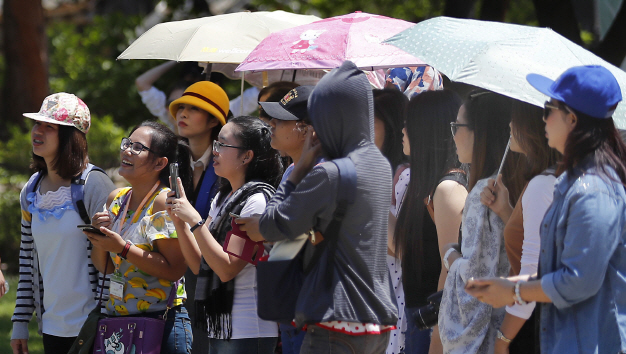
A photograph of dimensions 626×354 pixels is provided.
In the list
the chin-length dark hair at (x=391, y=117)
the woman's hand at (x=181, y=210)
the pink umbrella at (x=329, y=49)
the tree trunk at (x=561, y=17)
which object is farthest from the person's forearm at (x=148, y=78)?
the tree trunk at (x=561, y=17)

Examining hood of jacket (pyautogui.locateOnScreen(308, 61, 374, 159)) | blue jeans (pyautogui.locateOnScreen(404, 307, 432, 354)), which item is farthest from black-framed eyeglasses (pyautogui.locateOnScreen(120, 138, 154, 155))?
blue jeans (pyautogui.locateOnScreen(404, 307, 432, 354))

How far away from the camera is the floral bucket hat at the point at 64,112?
4512mm

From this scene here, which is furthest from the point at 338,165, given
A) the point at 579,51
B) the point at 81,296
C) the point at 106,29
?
the point at 106,29

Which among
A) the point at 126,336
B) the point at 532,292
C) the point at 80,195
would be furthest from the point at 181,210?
the point at 532,292

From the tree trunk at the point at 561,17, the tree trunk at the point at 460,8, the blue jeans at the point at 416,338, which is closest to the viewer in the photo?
the blue jeans at the point at 416,338

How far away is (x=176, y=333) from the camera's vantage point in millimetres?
4062

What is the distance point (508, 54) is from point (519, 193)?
0.64 m

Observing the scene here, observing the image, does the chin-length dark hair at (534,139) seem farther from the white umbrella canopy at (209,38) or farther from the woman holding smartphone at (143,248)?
the white umbrella canopy at (209,38)

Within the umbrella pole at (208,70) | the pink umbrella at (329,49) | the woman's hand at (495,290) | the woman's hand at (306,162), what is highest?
the woman's hand at (306,162)

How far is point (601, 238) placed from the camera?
253 centimetres

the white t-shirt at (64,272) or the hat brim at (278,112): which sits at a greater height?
the hat brim at (278,112)

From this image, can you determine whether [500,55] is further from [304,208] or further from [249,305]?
[249,305]

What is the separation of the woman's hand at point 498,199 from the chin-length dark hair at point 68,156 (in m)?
2.55

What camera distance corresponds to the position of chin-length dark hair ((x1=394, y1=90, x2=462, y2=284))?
12.5 feet
